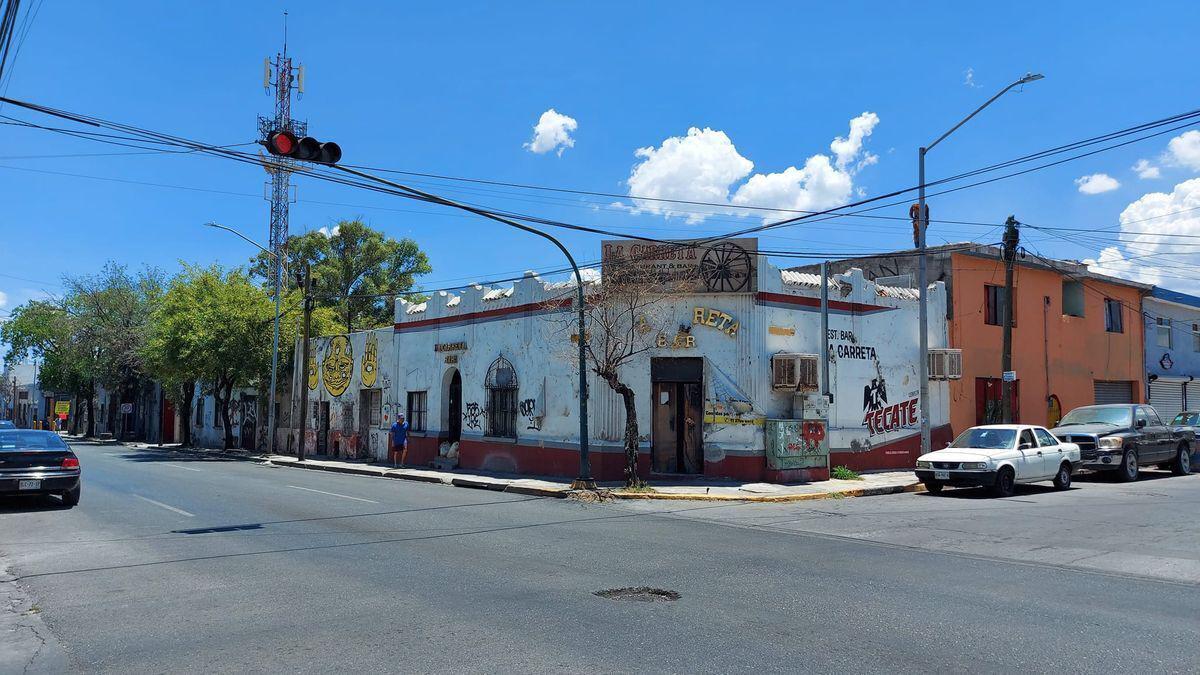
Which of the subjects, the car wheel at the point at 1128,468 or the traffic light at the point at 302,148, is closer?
the traffic light at the point at 302,148

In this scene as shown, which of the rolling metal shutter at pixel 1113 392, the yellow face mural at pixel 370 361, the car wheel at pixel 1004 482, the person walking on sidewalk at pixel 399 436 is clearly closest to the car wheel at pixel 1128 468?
the car wheel at pixel 1004 482

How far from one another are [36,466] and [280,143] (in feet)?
27.7

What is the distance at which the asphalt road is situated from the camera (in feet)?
19.7

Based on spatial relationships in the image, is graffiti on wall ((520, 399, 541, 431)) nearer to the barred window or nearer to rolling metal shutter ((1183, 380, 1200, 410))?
the barred window

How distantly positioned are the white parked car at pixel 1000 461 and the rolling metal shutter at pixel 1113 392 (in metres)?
14.7

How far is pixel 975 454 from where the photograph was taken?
1748 cm

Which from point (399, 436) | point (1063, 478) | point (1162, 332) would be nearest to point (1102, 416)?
point (1063, 478)

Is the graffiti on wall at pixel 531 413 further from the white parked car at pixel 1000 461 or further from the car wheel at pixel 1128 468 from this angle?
the car wheel at pixel 1128 468

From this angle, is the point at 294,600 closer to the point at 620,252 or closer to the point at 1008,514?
the point at 1008,514

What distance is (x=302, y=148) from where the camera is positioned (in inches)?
424

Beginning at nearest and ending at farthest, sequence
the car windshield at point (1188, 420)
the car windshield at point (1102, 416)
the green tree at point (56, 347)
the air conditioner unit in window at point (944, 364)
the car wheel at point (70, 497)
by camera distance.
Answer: the car wheel at point (70, 497), the car windshield at point (1102, 416), the air conditioner unit in window at point (944, 364), the car windshield at point (1188, 420), the green tree at point (56, 347)

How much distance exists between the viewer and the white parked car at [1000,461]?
17.3 metres

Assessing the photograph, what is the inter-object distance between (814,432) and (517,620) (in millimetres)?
14570

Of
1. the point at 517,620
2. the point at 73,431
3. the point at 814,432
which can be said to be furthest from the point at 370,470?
the point at 73,431
